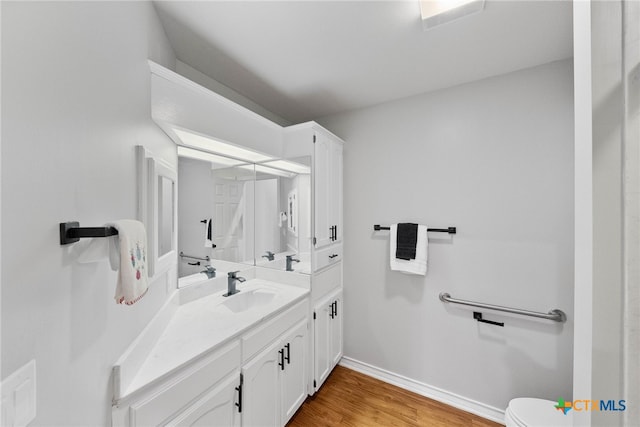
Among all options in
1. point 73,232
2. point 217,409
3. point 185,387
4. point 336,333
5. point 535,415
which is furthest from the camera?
point 336,333

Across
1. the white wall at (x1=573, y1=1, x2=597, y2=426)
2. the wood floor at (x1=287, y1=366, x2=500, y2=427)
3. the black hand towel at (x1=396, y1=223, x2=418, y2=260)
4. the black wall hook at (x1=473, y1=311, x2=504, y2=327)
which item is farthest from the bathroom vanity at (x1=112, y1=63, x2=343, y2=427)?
the white wall at (x1=573, y1=1, x2=597, y2=426)

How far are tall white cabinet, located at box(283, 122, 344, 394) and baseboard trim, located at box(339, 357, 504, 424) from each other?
0.71 ft

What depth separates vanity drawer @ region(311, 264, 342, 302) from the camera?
6.04ft

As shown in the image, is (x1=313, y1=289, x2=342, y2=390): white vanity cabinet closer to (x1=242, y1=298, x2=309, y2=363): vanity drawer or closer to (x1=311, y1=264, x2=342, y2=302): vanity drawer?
(x1=311, y1=264, x2=342, y2=302): vanity drawer

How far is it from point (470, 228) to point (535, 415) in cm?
111

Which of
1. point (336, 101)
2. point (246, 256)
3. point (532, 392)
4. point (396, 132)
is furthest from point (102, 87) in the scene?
point (532, 392)

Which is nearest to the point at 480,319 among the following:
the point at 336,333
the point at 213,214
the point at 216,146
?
the point at 336,333

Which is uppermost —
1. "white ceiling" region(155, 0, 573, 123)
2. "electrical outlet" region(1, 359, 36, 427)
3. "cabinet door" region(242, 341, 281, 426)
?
"white ceiling" region(155, 0, 573, 123)

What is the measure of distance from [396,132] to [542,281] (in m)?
1.51

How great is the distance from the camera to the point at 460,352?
1.79 m

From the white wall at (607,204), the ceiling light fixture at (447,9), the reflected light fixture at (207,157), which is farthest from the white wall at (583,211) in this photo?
the reflected light fixture at (207,157)

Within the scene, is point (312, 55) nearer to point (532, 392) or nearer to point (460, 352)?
point (460, 352)

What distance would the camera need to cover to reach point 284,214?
198 centimetres

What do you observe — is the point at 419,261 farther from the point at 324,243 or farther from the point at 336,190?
the point at 336,190
